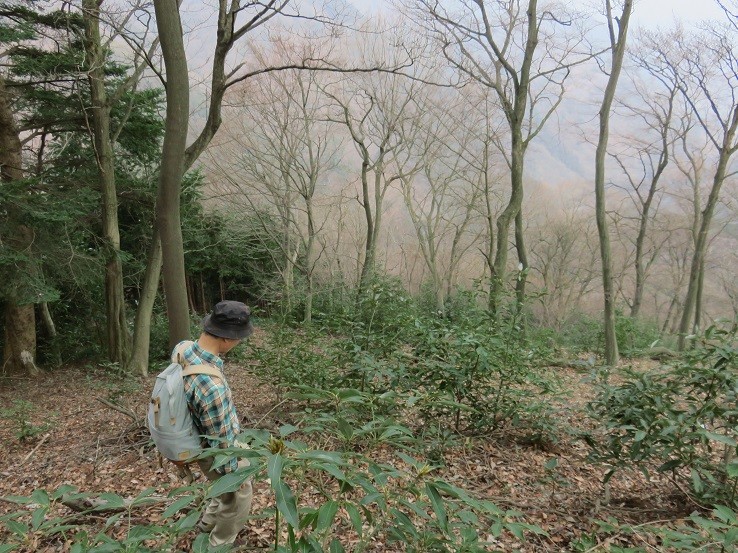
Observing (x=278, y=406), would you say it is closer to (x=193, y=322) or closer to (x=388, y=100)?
(x=193, y=322)

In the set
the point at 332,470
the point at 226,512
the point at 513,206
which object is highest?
→ the point at 513,206

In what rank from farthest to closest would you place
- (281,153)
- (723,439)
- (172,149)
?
(281,153)
(172,149)
(723,439)

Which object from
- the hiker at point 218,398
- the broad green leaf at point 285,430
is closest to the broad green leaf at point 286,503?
the broad green leaf at point 285,430

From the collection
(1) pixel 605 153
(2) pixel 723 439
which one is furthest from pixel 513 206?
(2) pixel 723 439

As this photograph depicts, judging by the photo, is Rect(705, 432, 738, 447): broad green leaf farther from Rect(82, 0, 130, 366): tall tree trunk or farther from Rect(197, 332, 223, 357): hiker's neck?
Rect(82, 0, 130, 366): tall tree trunk

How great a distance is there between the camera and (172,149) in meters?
5.04

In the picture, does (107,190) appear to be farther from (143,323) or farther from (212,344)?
(212,344)

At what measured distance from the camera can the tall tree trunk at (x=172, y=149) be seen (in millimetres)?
4965

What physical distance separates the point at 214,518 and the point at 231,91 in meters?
14.4

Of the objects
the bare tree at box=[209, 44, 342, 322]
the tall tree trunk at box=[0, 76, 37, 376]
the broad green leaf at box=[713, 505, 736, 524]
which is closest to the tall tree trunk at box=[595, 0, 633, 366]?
the bare tree at box=[209, 44, 342, 322]

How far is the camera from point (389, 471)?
156cm

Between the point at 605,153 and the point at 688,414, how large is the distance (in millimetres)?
8647

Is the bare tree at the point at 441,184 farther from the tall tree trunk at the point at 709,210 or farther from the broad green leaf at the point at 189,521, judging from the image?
the broad green leaf at the point at 189,521

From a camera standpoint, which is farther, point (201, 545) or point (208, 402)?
point (208, 402)
